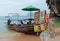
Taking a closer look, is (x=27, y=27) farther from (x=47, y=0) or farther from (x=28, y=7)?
(x=47, y=0)

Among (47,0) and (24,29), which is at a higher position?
(47,0)

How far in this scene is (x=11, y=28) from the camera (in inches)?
314

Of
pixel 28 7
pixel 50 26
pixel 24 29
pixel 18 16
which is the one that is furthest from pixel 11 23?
pixel 50 26

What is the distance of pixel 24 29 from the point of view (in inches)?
276

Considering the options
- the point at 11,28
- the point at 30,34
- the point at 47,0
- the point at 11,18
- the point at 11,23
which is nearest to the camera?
the point at 30,34

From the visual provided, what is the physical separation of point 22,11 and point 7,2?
98 cm

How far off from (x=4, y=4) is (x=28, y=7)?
5.28 ft

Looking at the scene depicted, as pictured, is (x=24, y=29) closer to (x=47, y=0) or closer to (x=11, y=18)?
(x=11, y=18)

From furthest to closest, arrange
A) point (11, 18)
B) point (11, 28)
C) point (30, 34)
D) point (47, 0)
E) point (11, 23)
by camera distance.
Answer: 1. point (47, 0)
2. point (11, 18)
3. point (11, 23)
4. point (11, 28)
5. point (30, 34)

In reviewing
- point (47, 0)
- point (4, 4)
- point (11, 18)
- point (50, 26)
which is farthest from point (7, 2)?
point (50, 26)

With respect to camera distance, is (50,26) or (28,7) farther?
(28,7)

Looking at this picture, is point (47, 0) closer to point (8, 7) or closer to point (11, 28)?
point (8, 7)

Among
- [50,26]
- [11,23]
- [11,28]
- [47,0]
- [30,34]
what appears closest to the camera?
[50,26]

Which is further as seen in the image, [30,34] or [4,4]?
[4,4]
